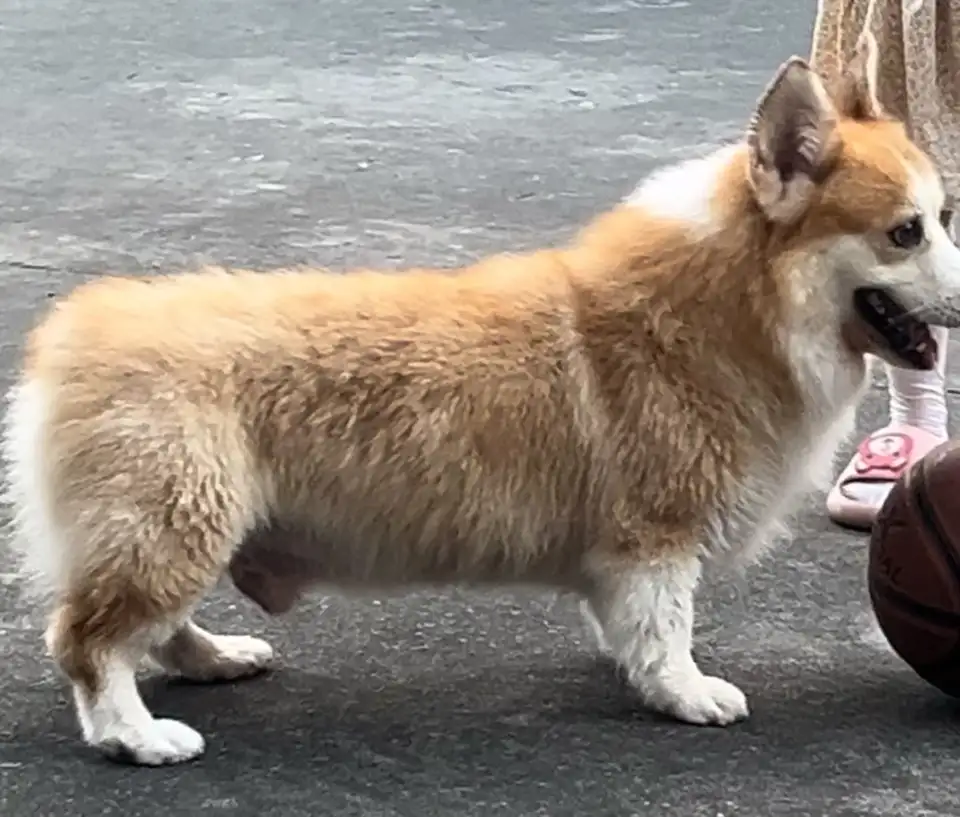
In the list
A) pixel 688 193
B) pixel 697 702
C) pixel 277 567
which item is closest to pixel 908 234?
pixel 688 193

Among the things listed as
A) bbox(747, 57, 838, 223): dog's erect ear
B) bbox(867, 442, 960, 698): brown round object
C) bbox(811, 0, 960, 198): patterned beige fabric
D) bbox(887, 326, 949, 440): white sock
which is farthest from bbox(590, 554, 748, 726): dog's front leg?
bbox(887, 326, 949, 440): white sock

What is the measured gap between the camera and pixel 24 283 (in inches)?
214

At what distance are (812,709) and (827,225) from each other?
0.82 m

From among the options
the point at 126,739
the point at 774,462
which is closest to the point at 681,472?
the point at 774,462

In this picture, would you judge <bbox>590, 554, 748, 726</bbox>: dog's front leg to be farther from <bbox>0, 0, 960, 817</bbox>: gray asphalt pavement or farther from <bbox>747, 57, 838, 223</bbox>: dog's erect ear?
<bbox>747, 57, 838, 223</bbox>: dog's erect ear

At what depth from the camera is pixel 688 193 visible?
2.92m

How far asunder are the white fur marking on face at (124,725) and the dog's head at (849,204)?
123 cm

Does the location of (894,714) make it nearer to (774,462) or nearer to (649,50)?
(774,462)

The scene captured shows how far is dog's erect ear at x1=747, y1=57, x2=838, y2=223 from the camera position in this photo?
274 centimetres

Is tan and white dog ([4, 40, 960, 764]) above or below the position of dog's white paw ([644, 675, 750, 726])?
above

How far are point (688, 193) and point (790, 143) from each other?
8.1 inches

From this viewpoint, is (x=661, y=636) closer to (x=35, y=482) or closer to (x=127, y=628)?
(x=127, y=628)

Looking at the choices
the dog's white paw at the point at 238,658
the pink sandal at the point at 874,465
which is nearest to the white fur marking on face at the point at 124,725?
the dog's white paw at the point at 238,658

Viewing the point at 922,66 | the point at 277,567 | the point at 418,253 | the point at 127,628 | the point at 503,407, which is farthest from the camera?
the point at 418,253
